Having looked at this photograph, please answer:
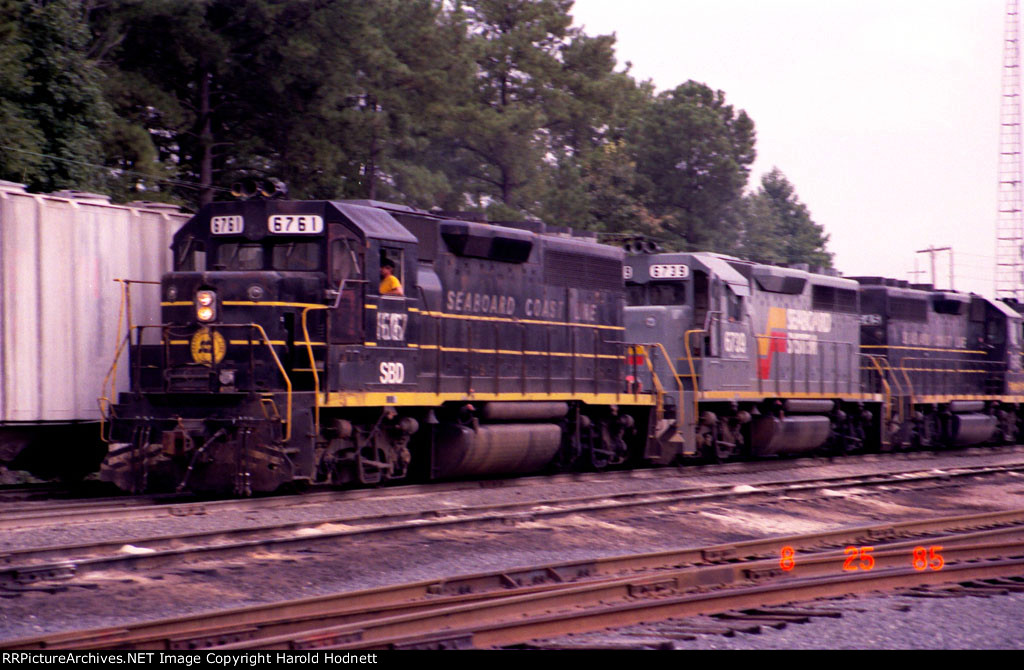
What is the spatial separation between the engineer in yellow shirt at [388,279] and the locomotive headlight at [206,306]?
1908 mm

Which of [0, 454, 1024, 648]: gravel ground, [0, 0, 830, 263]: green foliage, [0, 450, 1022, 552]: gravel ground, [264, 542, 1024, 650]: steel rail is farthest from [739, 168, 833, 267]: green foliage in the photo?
[264, 542, 1024, 650]: steel rail

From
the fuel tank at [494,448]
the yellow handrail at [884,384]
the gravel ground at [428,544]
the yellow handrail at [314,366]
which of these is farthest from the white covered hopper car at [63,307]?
the yellow handrail at [884,384]

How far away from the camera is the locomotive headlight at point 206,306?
40.5ft

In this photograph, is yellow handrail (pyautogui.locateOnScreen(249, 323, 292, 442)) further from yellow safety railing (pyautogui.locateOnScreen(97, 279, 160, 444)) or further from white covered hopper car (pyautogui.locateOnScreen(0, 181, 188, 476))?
white covered hopper car (pyautogui.locateOnScreen(0, 181, 188, 476))

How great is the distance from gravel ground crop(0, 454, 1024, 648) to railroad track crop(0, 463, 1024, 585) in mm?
108

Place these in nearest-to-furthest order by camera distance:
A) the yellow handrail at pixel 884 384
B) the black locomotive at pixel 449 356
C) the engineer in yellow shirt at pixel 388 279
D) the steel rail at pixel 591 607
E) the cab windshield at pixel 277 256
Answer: the steel rail at pixel 591 607 → the black locomotive at pixel 449 356 → the cab windshield at pixel 277 256 → the engineer in yellow shirt at pixel 388 279 → the yellow handrail at pixel 884 384

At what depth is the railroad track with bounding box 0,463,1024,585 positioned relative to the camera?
831cm

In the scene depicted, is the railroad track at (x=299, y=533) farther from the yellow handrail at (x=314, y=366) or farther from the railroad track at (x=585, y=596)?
the railroad track at (x=585, y=596)

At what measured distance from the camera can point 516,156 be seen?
138 feet

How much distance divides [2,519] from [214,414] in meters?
2.47

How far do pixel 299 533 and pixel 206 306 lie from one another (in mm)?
3283

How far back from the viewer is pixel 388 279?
13.2m

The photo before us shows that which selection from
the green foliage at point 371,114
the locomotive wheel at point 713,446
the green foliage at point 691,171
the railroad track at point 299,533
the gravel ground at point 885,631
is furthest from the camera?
the green foliage at point 691,171

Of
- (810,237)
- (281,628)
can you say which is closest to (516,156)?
(281,628)
